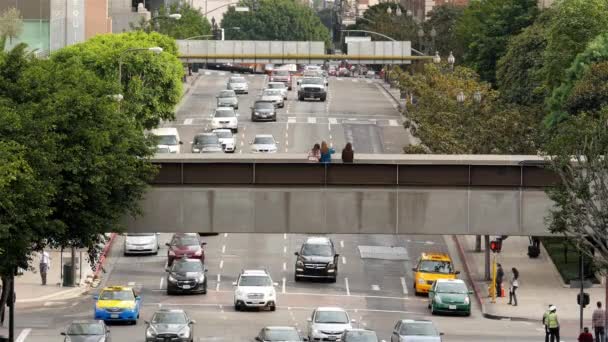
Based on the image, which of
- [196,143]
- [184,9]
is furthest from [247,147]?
[184,9]

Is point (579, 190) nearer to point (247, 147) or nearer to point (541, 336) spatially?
point (541, 336)

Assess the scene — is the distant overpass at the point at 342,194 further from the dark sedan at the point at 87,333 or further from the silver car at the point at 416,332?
the dark sedan at the point at 87,333

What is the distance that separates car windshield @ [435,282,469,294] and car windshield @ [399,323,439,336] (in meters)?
10.7

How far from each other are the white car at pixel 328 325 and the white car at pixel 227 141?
45.9 meters

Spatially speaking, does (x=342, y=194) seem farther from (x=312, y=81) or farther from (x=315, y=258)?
(x=312, y=81)

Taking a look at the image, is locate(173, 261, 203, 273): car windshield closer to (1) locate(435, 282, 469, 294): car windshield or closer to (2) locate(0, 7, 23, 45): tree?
(1) locate(435, 282, 469, 294): car windshield

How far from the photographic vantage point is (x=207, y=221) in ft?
207

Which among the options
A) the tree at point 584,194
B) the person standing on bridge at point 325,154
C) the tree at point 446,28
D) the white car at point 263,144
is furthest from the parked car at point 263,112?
the tree at point 584,194

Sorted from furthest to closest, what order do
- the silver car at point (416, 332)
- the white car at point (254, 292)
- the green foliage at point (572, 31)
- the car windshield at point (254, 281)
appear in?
the green foliage at point (572, 31)
the car windshield at point (254, 281)
the white car at point (254, 292)
the silver car at point (416, 332)

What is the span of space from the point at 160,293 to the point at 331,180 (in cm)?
1323

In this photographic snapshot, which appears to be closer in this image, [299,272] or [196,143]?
[299,272]

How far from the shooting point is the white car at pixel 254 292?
2712 inches

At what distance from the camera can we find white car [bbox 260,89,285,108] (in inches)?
5305

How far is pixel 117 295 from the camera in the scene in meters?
65.1
